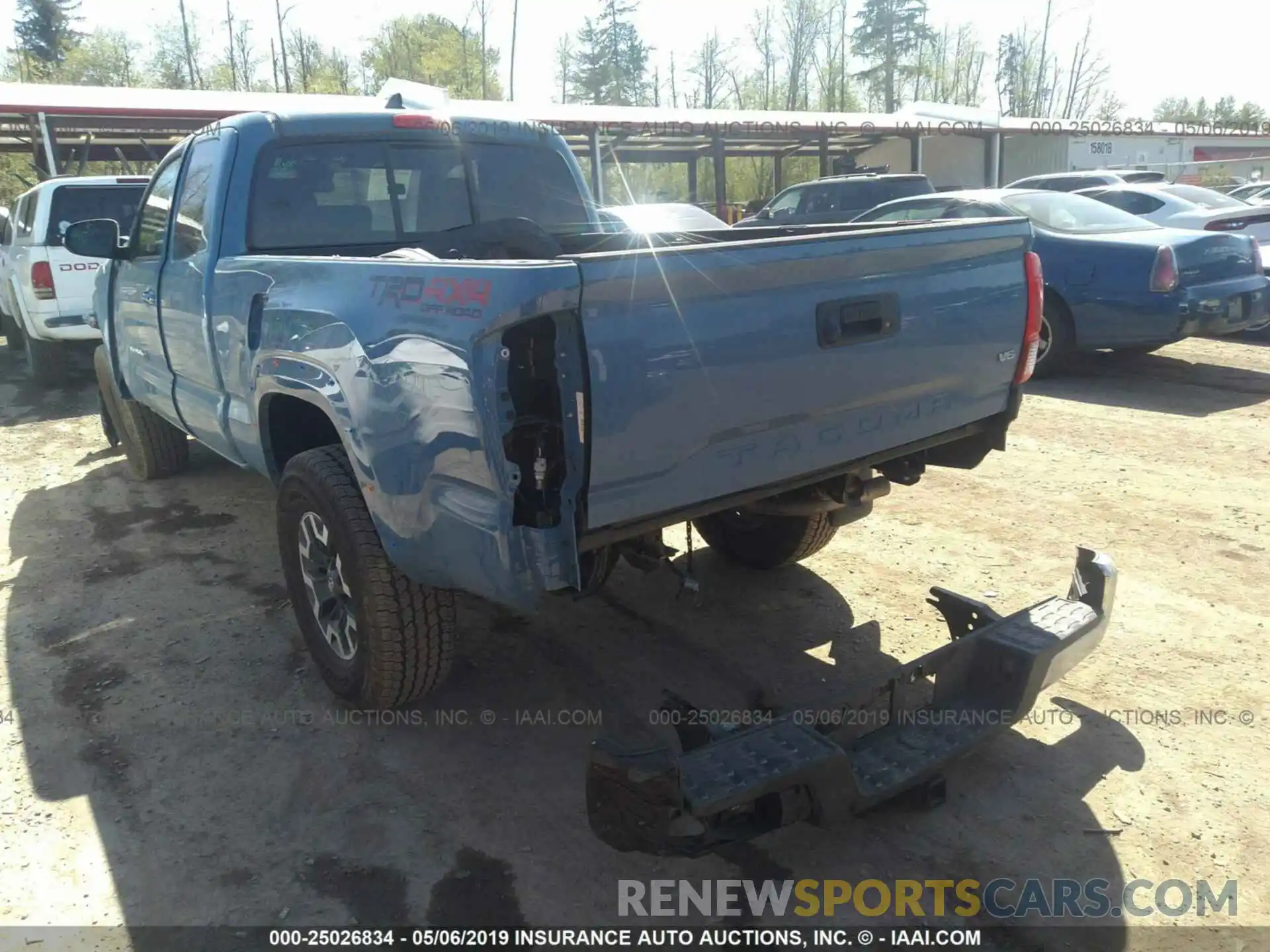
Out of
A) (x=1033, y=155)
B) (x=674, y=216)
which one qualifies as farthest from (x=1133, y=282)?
(x=1033, y=155)

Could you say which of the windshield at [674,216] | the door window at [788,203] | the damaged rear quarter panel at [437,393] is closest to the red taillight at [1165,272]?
the windshield at [674,216]

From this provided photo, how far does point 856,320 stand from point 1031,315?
2.92 ft

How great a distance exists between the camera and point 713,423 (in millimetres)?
2617

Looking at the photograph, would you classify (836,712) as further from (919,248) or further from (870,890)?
(919,248)

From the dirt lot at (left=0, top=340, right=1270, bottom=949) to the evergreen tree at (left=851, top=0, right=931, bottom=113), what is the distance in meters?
65.4

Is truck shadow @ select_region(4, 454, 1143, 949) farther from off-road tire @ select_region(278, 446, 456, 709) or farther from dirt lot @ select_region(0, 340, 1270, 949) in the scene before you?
off-road tire @ select_region(278, 446, 456, 709)

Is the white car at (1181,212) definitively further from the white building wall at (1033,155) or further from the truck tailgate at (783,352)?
the white building wall at (1033,155)

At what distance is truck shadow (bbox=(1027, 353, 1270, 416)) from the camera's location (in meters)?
7.34

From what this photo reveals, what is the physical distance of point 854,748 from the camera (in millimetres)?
2752

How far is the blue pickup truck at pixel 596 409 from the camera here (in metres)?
2.37

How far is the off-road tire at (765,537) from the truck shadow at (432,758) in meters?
0.11

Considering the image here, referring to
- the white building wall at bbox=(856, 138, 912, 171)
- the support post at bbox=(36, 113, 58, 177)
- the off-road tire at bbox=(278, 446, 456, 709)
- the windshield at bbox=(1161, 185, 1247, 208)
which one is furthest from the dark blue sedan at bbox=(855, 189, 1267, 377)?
the white building wall at bbox=(856, 138, 912, 171)

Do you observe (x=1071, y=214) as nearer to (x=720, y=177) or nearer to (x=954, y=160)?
(x=720, y=177)

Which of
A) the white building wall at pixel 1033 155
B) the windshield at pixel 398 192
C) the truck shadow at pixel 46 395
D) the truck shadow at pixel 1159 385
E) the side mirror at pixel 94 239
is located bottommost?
the truck shadow at pixel 46 395
